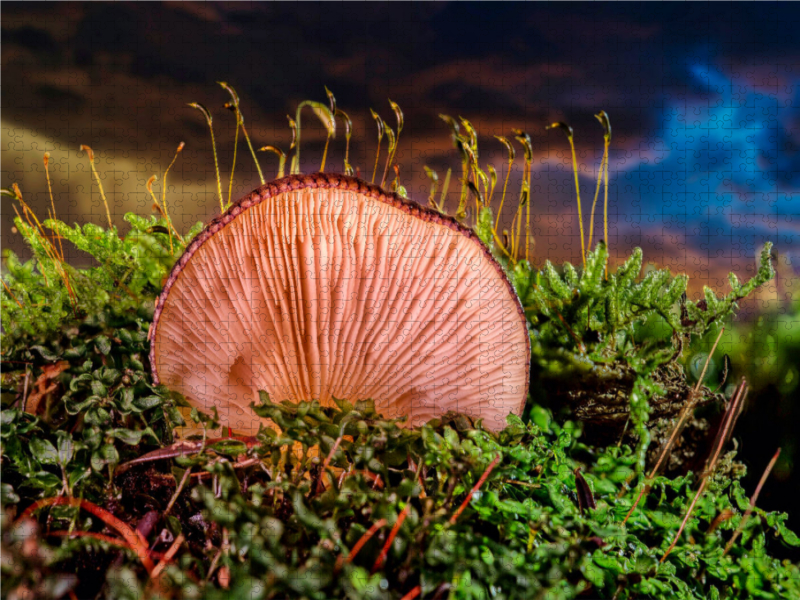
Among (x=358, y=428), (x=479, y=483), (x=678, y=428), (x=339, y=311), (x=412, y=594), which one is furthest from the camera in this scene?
(x=678, y=428)

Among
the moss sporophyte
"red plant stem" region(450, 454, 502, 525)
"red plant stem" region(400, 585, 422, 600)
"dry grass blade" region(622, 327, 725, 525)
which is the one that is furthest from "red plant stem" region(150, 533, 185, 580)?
"dry grass blade" region(622, 327, 725, 525)

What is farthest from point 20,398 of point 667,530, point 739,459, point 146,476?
point 739,459

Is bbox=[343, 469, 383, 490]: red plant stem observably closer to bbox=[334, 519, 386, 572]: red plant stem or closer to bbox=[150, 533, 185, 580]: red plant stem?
bbox=[334, 519, 386, 572]: red plant stem

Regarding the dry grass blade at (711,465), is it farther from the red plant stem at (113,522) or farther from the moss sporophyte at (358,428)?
the red plant stem at (113,522)

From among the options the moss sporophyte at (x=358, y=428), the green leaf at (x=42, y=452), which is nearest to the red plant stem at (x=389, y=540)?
the moss sporophyte at (x=358, y=428)

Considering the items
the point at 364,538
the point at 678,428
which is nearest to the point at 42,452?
the point at 364,538

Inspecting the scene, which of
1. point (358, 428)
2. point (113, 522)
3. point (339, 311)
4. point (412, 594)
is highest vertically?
point (339, 311)

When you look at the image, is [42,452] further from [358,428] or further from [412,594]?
[412,594]
